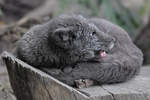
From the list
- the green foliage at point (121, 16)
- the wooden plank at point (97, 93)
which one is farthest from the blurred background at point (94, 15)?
the wooden plank at point (97, 93)

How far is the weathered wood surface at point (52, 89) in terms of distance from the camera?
12.3 ft

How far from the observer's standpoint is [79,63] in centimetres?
439

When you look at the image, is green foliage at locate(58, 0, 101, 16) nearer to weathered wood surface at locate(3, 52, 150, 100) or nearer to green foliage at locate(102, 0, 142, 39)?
green foliage at locate(102, 0, 142, 39)

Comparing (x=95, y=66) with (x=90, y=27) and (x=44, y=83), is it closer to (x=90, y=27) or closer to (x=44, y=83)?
(x=90, y=27)

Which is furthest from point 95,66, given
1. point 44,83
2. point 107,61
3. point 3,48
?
point 3,48

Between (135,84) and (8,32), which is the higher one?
(8,32)

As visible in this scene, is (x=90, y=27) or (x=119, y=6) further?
(x=119, y=6)

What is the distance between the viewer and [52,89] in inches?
148

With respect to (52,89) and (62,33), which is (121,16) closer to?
(62,33)

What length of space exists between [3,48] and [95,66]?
3049 mm

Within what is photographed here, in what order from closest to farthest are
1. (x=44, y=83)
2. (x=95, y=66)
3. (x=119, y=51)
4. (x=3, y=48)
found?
(x=44, y=83), (x=95, y=66), (x=119, y=51), (x=3, y=48)

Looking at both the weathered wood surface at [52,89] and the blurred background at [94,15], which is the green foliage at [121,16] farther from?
the weathered wood surface at [52,89]

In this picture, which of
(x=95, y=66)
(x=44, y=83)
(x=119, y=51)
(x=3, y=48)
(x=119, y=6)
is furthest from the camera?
(x=119, y=6)

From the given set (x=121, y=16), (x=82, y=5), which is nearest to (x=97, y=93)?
(x=82, y=5)
